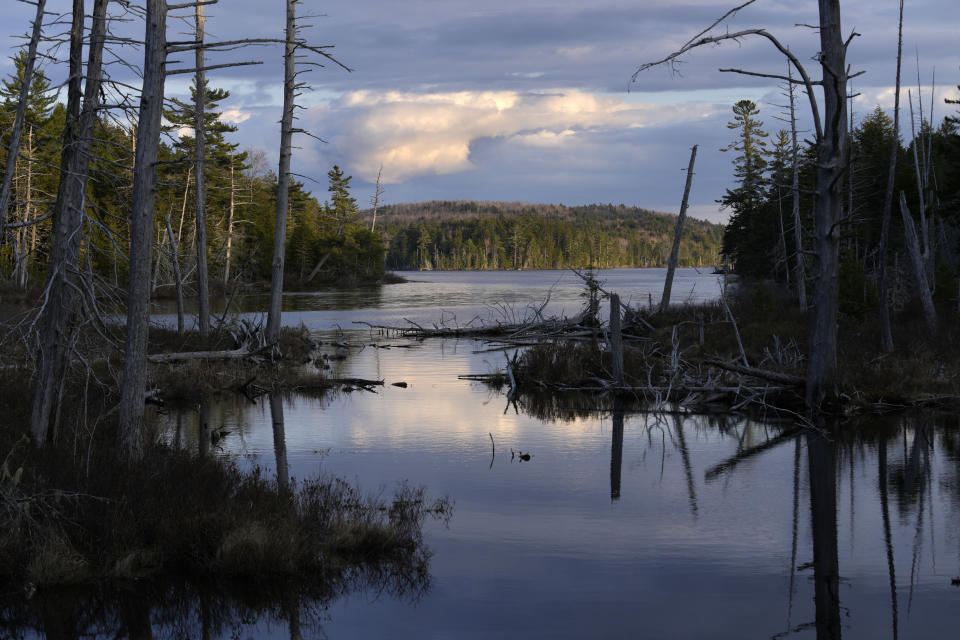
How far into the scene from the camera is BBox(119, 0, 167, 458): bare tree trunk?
969cm

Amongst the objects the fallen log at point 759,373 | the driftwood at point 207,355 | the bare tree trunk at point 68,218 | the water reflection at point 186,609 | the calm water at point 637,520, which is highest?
the bare tree trunk at point 68,218

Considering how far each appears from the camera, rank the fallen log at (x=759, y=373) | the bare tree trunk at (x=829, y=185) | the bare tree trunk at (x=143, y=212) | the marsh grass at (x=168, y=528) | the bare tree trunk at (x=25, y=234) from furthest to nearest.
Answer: the fallen log at (x=759, y=373)
the bare tree trunk at (x=829, y=185)
the bare tree trunk at (x=25, y=234)
the bare tree trunk at (x=143, y=212)
the marsh grass at (x=168, y=528)

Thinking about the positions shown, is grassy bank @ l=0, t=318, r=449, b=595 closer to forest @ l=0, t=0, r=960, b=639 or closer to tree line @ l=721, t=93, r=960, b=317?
forest @ l=0, t=0, r=960, b=639

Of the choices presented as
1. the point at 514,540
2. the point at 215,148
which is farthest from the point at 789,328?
the point at 215,148

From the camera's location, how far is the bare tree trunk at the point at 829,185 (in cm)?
1486

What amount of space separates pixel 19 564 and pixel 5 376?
28.7ft

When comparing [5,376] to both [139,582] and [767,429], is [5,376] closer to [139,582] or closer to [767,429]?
[139,582]

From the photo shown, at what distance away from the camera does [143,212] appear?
9.76 meters

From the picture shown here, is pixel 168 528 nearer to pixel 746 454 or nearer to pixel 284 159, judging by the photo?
pixel 746 454

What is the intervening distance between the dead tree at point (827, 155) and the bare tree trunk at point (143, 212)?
26.2 ft

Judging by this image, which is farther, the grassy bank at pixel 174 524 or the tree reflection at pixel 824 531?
the grassy bank at pixel 174 524

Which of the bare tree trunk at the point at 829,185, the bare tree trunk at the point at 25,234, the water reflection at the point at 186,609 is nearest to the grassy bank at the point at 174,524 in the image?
the water reflection at the point at 186,609

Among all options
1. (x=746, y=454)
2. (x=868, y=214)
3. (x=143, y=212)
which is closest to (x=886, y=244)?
(x=746, y=454)

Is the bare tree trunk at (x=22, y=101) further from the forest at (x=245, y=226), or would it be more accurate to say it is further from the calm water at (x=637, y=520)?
the forest at (x=245, y=226)
